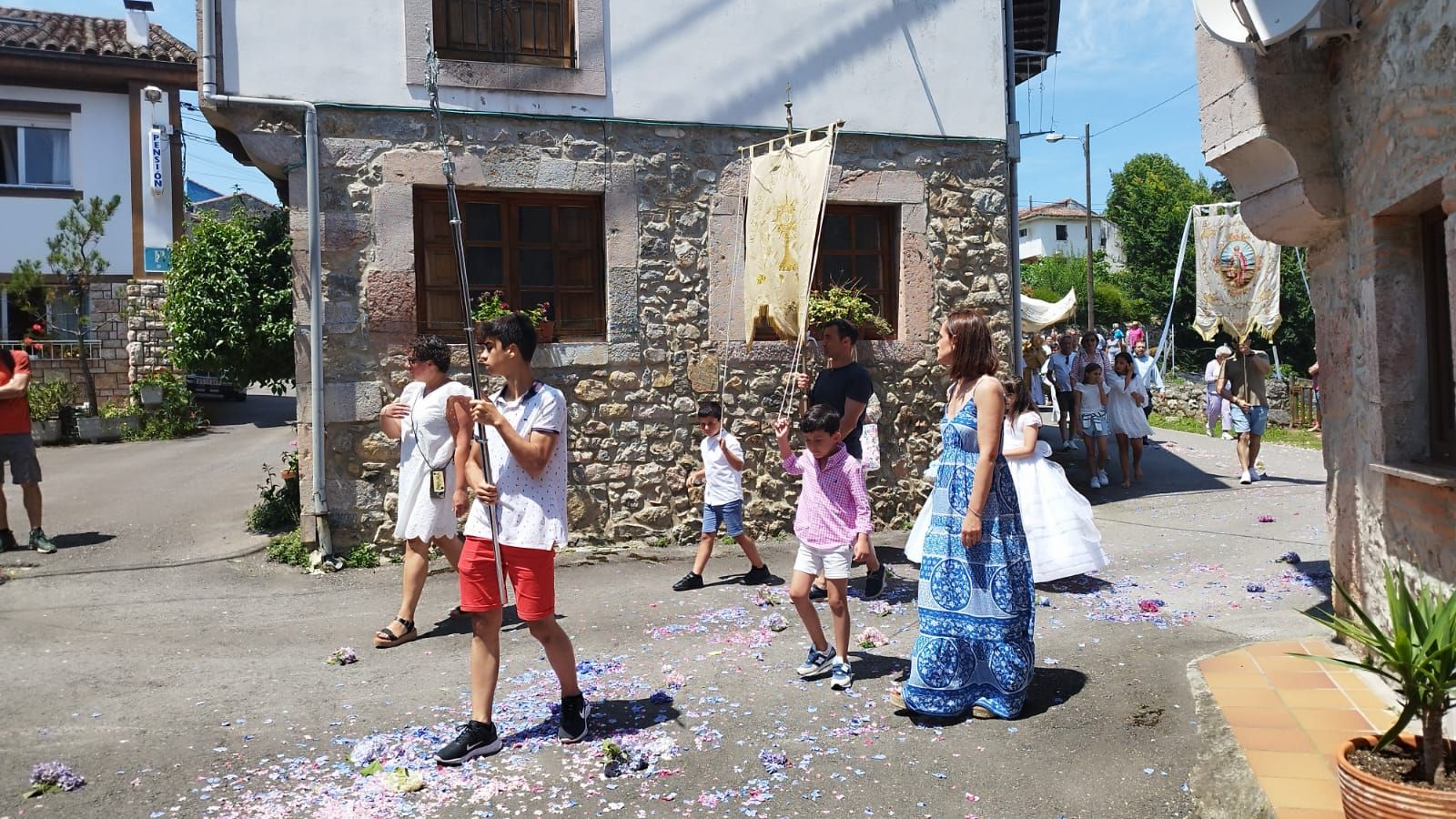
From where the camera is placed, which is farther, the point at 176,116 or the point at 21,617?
the point at 176,116

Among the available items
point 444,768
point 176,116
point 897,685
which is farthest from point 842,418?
point 176,116

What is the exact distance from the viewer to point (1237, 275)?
53.3 ft

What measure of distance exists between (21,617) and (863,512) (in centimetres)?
536

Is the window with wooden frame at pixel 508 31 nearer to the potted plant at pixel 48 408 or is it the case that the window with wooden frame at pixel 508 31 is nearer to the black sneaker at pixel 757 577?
the black sneaker at pixel 757 577

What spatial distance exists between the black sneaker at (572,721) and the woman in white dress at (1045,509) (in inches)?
122

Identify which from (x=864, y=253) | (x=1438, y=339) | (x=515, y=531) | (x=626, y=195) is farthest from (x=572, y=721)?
(x=864, y=253)

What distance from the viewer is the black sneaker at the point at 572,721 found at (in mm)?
4250

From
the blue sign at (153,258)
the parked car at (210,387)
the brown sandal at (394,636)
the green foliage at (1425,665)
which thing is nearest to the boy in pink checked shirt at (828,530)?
the green foliage at (1425,665)

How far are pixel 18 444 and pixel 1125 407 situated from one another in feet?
34.5

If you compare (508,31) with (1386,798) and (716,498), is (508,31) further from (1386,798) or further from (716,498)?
(1386,798)

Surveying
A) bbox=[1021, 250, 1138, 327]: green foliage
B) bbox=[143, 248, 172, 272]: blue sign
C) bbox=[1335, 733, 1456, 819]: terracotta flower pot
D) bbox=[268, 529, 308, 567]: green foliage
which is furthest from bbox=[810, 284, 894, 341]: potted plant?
bbox=[1021, 250, 1138, 327]: green foliage

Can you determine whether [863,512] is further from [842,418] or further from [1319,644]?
[1319,644]

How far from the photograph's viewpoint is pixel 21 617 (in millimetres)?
6391

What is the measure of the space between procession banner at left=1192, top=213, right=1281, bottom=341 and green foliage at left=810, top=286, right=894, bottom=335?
32.7ft
